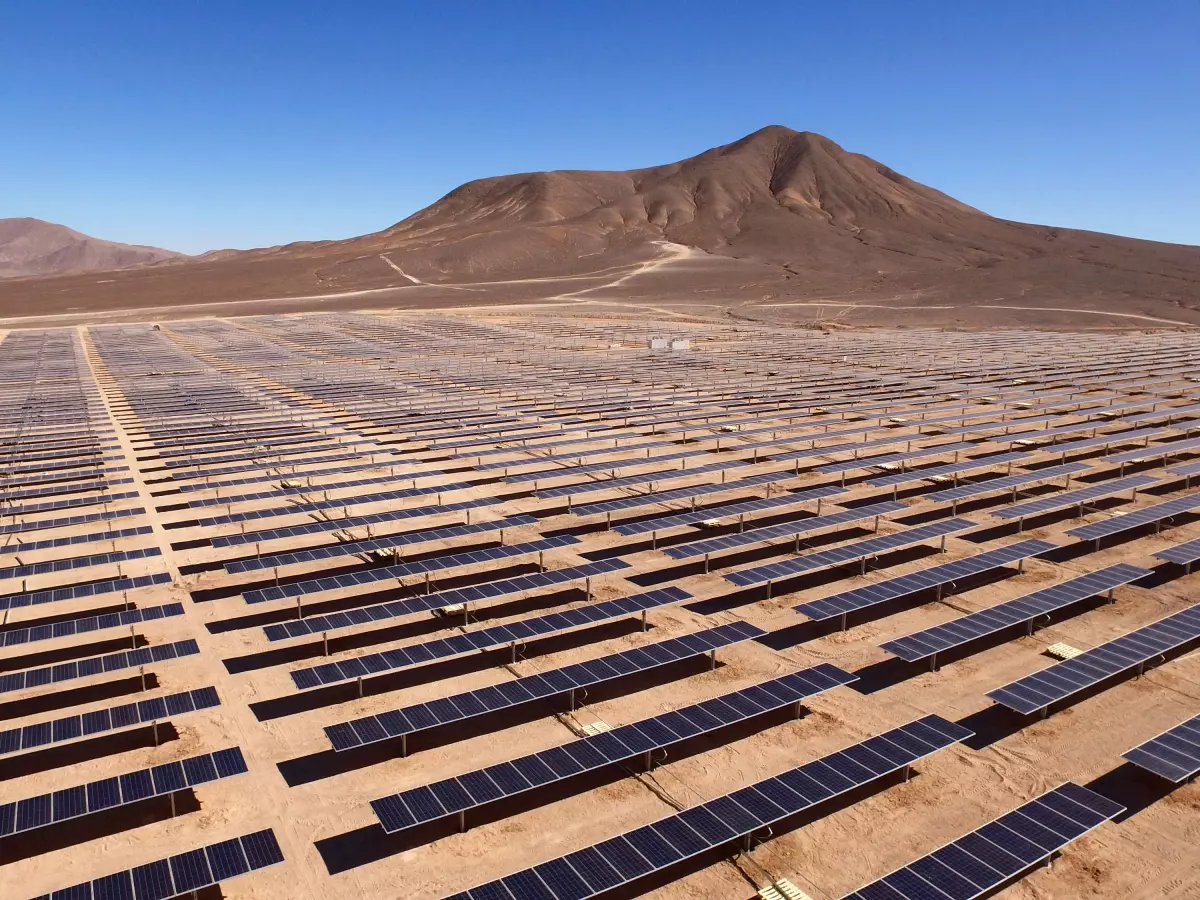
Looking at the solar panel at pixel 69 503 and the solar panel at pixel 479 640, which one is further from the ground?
the solar panel at pixel 479 640

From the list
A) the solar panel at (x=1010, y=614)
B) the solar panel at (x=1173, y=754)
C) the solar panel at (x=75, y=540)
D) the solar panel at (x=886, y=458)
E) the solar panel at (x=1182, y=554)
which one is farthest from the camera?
the solar panel at (x=886, y=458)

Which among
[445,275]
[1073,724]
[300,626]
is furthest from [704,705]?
[445,275]

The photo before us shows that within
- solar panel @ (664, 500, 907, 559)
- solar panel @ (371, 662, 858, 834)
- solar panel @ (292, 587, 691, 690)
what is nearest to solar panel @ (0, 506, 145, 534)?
solar panel @ (292, 587, 691, 690)

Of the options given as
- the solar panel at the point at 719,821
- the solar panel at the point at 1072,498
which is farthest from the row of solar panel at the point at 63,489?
the solar panel at the point at 1072,498

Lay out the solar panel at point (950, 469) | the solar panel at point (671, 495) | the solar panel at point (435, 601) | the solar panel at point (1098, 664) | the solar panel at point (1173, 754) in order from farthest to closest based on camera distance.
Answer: the solar panel at point (950, 469), the solar panel at point (671, 495), the solar panel at point (435, 601), the solar panel at point (1098, 664), the solar panel at point (1173, 754)

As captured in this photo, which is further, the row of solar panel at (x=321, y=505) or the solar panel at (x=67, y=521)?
the row of solar panel at (x=321, y=505)

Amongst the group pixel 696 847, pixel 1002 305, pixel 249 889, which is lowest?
pixel 249 889

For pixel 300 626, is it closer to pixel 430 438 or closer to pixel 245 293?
pixel 430 438

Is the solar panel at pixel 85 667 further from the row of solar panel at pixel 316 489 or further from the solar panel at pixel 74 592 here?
the row of solar panel at pixel 316 489
